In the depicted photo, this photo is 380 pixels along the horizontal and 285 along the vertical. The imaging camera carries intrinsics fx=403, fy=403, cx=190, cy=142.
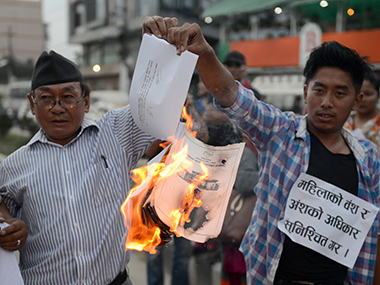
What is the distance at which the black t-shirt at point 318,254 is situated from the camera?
70.3 inches

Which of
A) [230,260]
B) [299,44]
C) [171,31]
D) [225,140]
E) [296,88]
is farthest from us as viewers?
[299,44]

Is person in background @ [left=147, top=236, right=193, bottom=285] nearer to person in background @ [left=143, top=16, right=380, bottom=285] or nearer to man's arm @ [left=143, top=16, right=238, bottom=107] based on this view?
person in background @ [left=143, top=16, right=380, bottom=285]

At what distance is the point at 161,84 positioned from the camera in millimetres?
1304

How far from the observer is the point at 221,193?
141 cm

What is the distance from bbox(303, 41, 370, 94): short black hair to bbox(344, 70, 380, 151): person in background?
1.43m

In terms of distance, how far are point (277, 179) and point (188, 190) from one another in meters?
0.57

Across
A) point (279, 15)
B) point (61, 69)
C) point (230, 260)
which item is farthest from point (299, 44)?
point (61, 69)

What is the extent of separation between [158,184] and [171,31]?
0.51 m

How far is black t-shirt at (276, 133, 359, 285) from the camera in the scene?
179 centimetres

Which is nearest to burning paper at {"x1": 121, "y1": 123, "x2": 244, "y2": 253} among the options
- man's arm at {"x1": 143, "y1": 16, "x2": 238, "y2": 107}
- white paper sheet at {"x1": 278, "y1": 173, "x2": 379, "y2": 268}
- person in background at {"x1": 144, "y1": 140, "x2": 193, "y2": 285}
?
man's arm at {"x1": 143, "y1": 16, "x2": 238, "y2": 107}

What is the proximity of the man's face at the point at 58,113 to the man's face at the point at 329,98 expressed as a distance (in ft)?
3.54

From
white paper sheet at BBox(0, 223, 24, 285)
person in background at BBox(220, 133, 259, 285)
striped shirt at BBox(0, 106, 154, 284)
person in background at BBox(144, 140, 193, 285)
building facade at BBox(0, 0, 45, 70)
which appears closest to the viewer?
white paper sheet at BBox(0, 223, 24, 285)

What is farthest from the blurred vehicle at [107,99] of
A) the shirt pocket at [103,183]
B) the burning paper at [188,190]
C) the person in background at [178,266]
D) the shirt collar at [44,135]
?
the burning paper at [188,190]

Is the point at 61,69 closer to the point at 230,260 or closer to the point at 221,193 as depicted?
the point at 221,193
